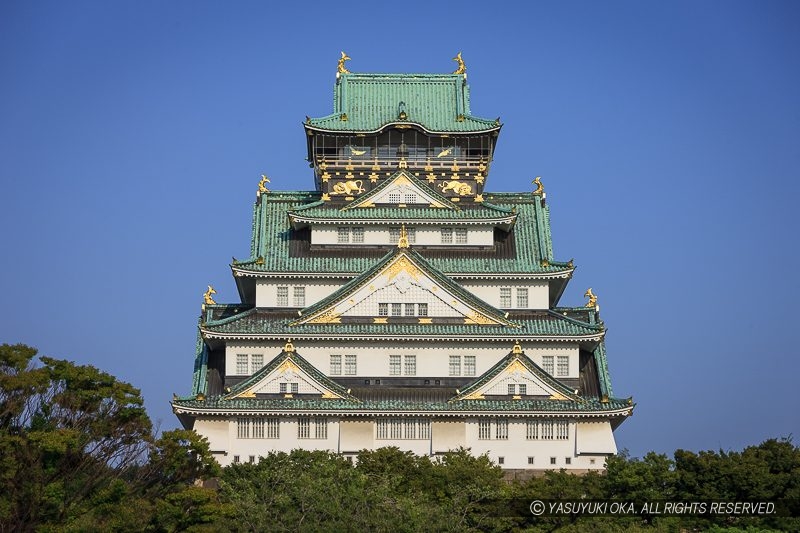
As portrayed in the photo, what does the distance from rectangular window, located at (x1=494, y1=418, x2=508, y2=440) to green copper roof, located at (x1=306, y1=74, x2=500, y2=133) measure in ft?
58.2

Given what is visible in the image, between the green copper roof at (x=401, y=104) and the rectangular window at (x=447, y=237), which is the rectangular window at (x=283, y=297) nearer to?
the rectangular window at (x=447, y=237)

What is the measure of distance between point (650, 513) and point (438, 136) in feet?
89.0

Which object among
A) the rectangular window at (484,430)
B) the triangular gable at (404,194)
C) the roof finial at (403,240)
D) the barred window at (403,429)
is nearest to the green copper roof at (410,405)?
the barred window at (403,429)

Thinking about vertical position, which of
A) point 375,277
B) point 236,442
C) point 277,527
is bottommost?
point 277,527

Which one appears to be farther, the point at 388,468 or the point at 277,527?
the point at 388,468

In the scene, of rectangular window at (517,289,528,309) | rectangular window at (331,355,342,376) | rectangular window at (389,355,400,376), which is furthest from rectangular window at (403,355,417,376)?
rectangular window at (517,289,528,309)

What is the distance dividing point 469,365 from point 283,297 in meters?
10.2

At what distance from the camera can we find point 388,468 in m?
60.6

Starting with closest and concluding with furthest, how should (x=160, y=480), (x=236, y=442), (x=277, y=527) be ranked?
(x=277, y=527), (x=160, y=480), (x=236, y=442)

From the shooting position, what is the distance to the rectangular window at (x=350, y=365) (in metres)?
70.4

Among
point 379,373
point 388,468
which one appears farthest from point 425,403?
point 388,468

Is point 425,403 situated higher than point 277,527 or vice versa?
point 425,403

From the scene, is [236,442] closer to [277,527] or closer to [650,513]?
[277,527]

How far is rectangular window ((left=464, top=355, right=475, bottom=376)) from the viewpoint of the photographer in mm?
70438
